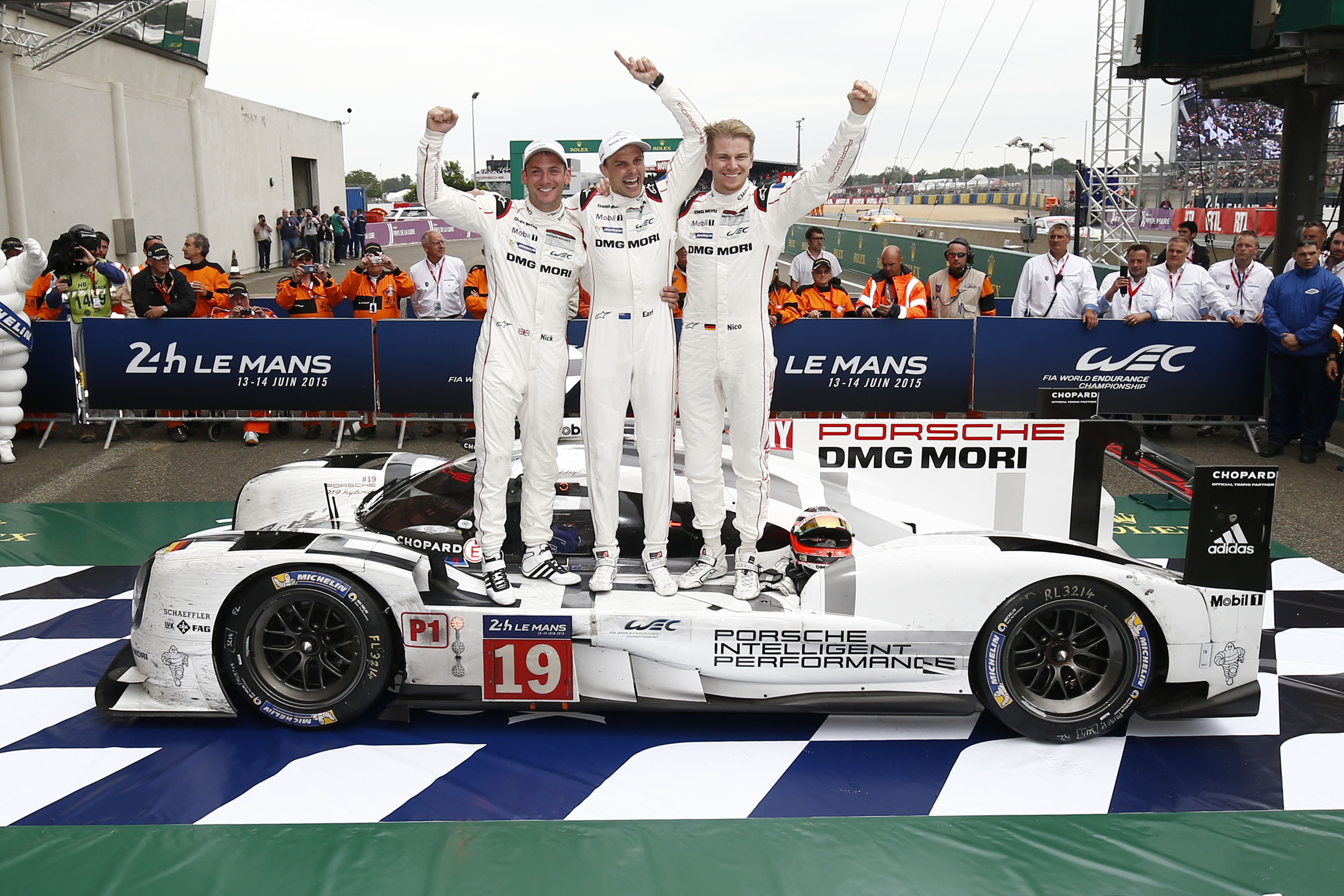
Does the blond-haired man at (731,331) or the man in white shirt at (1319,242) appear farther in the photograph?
the man in white shirt at (1319,242)


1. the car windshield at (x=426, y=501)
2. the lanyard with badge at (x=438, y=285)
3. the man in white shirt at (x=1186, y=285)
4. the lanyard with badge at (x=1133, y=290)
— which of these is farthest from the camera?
the lanyard with badge at (x=438, y=285)

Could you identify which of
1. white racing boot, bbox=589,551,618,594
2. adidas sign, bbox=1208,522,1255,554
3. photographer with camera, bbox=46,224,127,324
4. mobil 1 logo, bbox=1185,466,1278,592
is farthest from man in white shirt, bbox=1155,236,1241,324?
photographer with camera, bbox=46,224,127,324

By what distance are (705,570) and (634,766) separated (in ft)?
2.76

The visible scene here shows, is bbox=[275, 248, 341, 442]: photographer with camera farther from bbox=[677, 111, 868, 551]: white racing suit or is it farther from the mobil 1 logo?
the mobil 1 logo

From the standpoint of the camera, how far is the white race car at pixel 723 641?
404cm

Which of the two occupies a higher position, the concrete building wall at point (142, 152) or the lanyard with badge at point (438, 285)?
the concrete building wall at point (142, 152)

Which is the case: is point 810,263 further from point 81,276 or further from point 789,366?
point 81,276

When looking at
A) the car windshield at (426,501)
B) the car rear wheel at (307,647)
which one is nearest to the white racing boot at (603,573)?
the car windshield at (426,501)

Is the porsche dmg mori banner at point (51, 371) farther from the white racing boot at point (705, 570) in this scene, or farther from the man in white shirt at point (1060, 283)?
the man in white shirt at point (1060, 283)

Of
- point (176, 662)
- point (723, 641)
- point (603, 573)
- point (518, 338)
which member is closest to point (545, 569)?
point (603, 573)

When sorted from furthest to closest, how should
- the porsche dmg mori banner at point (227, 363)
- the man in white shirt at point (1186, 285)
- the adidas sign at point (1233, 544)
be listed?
the man in white shirt at point (1186, 285) < the porsche dmg mori banner at point (227, 363) < the adidas sign at point (1233, 544)

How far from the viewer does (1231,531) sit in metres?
4.02

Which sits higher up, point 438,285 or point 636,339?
point 438,285

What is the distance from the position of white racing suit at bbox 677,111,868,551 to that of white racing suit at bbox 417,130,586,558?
508 mm
